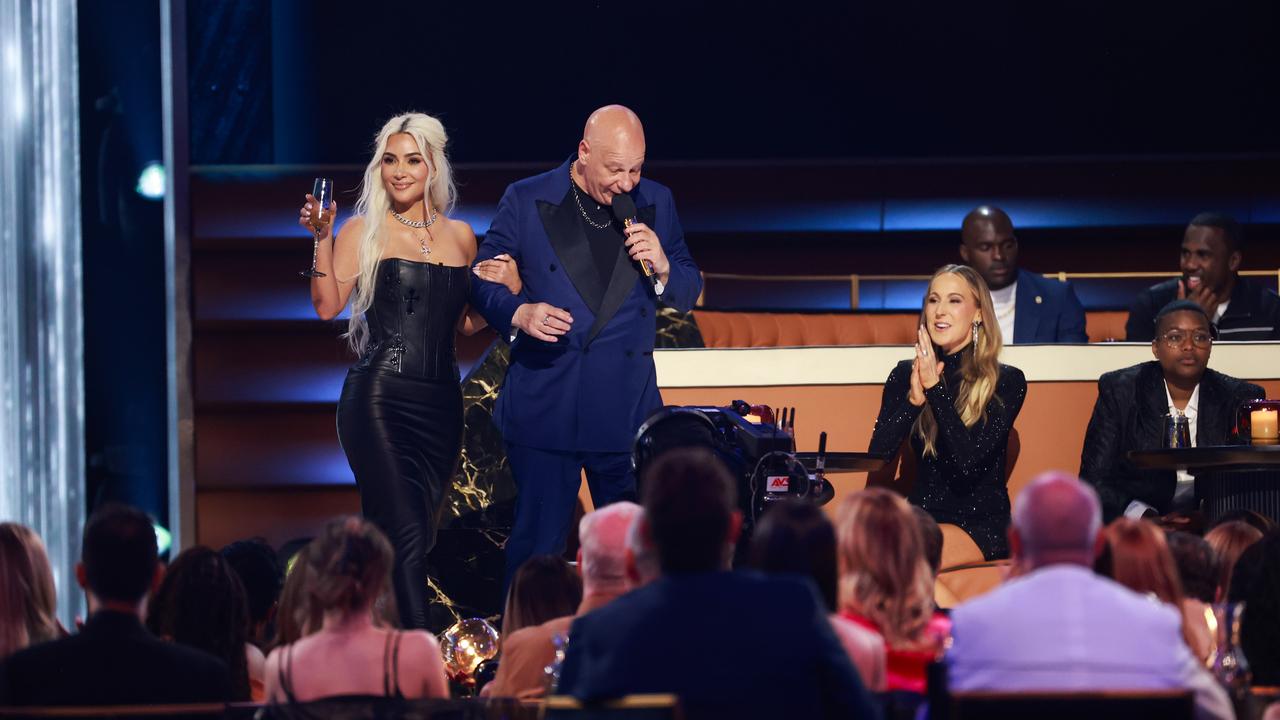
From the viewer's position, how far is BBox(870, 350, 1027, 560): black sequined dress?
4293 mm

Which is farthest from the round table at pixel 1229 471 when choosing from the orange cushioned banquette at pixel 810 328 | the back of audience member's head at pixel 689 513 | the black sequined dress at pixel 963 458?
the back of audience member's head at pixel 689 513

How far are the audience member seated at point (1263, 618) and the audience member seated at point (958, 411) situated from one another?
176 centimetres

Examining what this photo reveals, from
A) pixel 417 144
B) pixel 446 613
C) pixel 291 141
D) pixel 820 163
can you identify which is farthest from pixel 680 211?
pixel 417 144

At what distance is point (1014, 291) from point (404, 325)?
3.22 meters

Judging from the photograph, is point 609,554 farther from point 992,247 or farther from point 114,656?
point 992,247

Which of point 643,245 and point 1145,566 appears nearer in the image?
point 1145,566

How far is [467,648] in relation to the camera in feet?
10.9

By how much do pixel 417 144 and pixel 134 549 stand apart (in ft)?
5.45

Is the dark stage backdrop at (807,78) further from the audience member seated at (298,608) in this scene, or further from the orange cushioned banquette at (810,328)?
the audience member seated at (298,608)

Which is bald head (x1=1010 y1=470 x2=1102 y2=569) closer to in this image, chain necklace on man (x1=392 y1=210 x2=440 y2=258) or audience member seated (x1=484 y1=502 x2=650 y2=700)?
audience member seated (x1=484 y1=502 x2=650 y2=700)

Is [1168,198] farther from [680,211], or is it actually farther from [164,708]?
[164,708]

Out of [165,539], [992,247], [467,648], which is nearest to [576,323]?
[467,648]

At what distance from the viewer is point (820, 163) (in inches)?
313

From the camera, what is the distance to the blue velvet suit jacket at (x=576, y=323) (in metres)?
3.53
